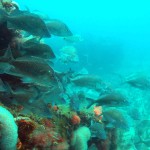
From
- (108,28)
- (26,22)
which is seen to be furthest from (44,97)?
(108,28)

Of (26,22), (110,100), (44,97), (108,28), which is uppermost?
(26,22)

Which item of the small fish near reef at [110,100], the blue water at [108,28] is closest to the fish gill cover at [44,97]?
the small fish near reef at [110,100]

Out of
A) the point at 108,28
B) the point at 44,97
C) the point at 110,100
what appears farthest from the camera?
the point at 108,28

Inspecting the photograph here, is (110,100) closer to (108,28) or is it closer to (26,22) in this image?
(26,22)

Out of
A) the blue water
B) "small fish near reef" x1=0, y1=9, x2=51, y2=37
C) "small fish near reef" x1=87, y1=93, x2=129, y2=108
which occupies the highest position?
"small fish near reef" x1=0, y1=9, x2=51, y2=37

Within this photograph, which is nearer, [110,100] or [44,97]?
[44,97]

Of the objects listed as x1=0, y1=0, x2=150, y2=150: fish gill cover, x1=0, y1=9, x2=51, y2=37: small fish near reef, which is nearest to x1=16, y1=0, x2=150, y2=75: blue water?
x1=0, y1=0, x2=150, y2=150: fish gill cover

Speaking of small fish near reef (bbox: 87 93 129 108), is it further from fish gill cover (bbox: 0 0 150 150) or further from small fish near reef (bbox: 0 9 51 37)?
small fish near reef (bbox: 0 9 51 37)

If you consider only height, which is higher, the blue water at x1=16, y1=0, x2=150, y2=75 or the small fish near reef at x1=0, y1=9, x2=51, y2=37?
the small fish near reef at x1=0, y1=9, x2=51, y2=37

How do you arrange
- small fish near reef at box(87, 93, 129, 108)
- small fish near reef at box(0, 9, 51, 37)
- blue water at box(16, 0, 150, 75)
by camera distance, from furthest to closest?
blue water at box(16, 0, 150, 75) < small fish near reef at box(87, 93, 129, 108) < small fish near reef at box(0, 9, 51, 37)

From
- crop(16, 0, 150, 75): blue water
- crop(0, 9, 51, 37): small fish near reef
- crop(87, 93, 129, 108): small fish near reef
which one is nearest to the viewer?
crop(0, 9, 51, 37): small fish near reef

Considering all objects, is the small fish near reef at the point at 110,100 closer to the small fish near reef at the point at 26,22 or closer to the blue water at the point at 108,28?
the small fish near reef at the point at 26,22

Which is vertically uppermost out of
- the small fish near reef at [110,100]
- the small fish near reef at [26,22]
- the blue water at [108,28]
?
the small fish near reef at [26,22]

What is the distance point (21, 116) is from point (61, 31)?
276 centimetres
